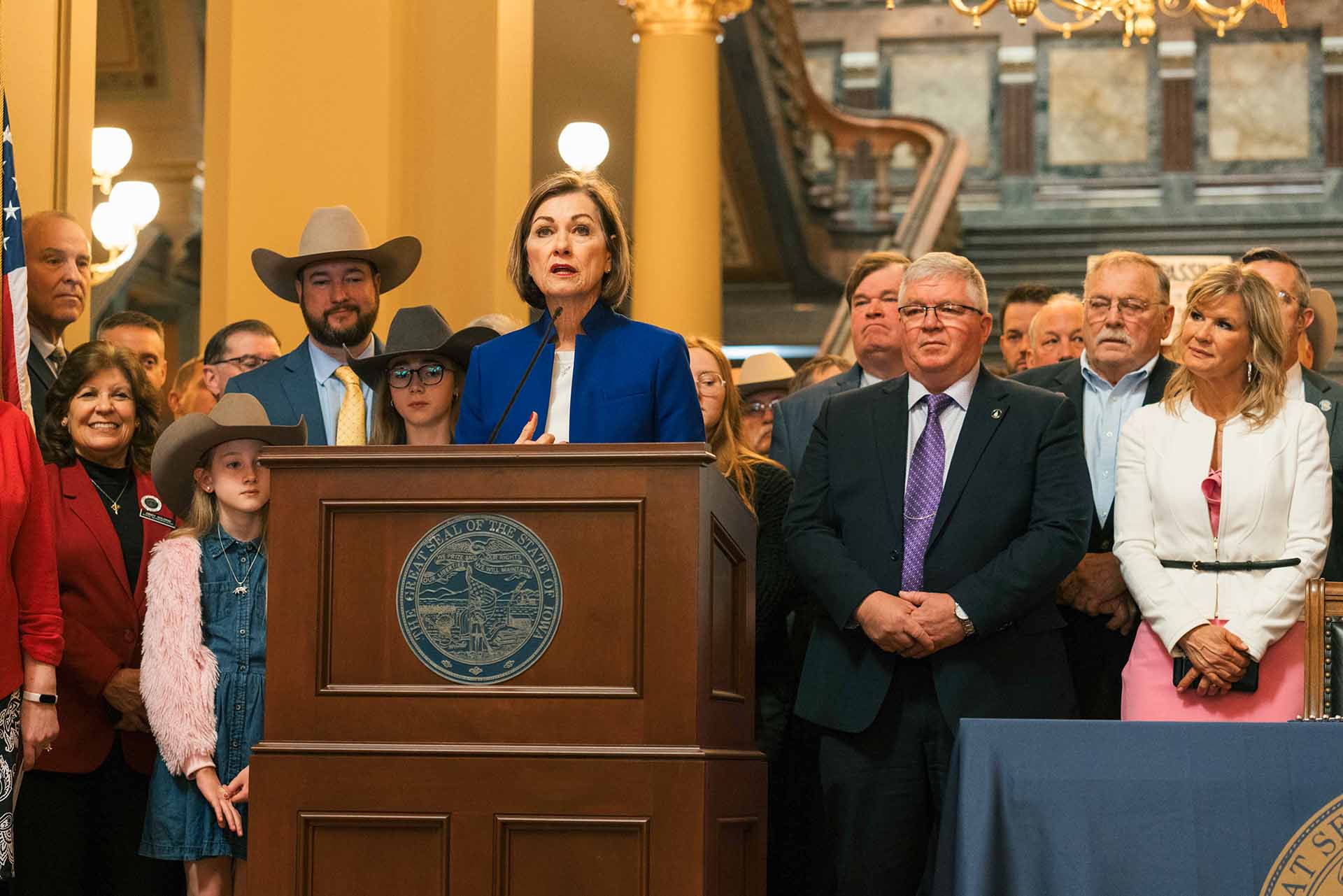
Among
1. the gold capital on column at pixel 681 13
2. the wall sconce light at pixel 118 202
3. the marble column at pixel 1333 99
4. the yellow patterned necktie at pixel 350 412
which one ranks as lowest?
the yellow patterned necktie at pixel 350 412

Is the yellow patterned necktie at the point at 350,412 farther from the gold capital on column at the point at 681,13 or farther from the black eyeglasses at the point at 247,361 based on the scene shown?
the gold capital on column at the point at 681,13

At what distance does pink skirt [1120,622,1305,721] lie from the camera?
4078 millimetres

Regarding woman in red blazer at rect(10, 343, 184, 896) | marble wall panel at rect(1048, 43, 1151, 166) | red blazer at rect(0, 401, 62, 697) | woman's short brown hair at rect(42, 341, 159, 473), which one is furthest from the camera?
marble wall panel at rect(1048, 43, 1151, 166)

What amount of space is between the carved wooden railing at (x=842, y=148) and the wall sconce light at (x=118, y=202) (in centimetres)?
459

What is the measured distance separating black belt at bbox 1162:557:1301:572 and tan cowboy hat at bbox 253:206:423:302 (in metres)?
2.13

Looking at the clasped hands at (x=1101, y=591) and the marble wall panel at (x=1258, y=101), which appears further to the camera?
the marble wall panel at (x=1258, y=101)

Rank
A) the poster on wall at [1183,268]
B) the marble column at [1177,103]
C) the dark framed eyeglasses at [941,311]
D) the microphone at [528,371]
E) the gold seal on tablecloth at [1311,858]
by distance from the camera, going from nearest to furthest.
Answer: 1. the gold seal on tablecloth at [1311,858]
2. the microphone at [528,371]
3. the dark framed eyeglasses at [941,311]
4. the poster on wall at [1183,268]
5. the marble column at [1177,103]

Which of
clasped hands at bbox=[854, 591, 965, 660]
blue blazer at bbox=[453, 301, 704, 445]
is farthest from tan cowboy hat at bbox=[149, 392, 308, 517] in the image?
clasped hands at bbox=[854, 591, 965, 660]

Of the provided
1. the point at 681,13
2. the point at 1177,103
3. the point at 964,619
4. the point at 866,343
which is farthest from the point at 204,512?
the point at 1177,103

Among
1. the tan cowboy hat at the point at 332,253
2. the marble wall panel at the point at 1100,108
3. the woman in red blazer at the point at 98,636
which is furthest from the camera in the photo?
the marble wall panel at the point at 1100,108

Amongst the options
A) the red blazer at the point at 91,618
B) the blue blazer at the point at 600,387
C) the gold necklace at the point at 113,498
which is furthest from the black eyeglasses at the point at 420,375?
the gold necklace at the point at 113,498

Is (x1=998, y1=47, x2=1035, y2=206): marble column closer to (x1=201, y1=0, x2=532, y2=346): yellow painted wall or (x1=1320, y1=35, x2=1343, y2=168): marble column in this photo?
(x1=1320, y1=35, x2=1343, y2=168): marble column

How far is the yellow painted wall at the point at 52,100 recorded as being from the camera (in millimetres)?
5523

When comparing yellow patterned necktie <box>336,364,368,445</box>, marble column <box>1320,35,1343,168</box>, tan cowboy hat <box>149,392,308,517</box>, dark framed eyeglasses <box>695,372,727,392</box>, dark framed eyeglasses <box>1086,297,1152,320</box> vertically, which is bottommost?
tan cowboy hat <box>149,392,308,517</box>
